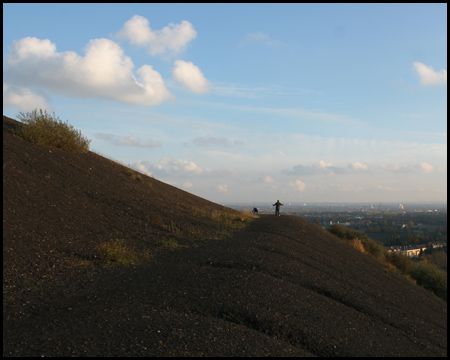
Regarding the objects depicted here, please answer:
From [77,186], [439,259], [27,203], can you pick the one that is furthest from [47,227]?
[439,259]

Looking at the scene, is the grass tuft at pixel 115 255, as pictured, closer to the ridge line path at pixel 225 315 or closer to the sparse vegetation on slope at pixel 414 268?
the ridge line path at pixel 225 315

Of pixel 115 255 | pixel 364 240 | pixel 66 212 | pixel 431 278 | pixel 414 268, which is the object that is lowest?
pixel 431 278

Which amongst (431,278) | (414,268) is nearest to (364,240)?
(414,268)

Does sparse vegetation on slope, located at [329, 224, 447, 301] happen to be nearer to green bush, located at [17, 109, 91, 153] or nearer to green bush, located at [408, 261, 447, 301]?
green bush, located at [408, 261, 447, 301]

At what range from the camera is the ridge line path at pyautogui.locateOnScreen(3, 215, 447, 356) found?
4457 mm

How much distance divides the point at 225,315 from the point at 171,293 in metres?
1.13

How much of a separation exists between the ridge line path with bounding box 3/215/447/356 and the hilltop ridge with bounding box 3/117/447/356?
0.02 m

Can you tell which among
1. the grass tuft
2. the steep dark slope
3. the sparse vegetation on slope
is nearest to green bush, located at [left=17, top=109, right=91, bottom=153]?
the steep dark slope

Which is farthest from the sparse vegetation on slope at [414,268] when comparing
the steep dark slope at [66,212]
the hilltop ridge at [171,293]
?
the steep dark slope at [66,212]

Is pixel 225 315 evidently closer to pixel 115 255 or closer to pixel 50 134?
pixel 115 255

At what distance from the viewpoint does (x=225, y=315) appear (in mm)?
5621

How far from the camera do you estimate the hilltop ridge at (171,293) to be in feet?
15.3

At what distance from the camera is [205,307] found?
5852 millimetres

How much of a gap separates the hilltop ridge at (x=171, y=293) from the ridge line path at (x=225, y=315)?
23 millimetres
